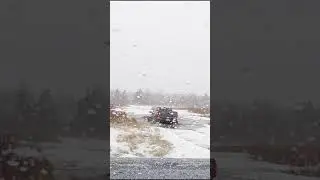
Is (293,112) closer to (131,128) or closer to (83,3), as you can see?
(131,128)

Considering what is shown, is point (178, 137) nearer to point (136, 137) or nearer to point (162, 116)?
point (162, 116)

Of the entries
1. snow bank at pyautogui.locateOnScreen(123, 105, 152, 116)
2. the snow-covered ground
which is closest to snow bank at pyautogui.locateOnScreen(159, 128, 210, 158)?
the snow-covered ground

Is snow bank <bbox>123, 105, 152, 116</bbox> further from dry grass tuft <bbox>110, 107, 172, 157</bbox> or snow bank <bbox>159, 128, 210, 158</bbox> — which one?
snow bank <bbox>159, 128, 210, 158</bbox>

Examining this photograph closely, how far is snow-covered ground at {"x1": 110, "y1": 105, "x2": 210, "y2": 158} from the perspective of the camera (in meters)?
6.79

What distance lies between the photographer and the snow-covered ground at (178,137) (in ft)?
22.3

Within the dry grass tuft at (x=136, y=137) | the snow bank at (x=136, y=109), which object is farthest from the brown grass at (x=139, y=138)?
the snow bank at (x=136, y=109)

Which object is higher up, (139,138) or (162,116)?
(162,116)

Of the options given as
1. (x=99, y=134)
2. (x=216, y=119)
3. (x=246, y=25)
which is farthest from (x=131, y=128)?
(x=246, y=25)

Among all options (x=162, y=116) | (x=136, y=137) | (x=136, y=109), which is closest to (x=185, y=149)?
(x=162, y=116)

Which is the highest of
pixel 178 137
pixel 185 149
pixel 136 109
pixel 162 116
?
pixel 136 109

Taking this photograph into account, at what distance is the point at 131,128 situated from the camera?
6902 mm

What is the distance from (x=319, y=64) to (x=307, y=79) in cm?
26

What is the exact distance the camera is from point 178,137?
23.1 ft

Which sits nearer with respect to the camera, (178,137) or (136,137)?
(136,137)
